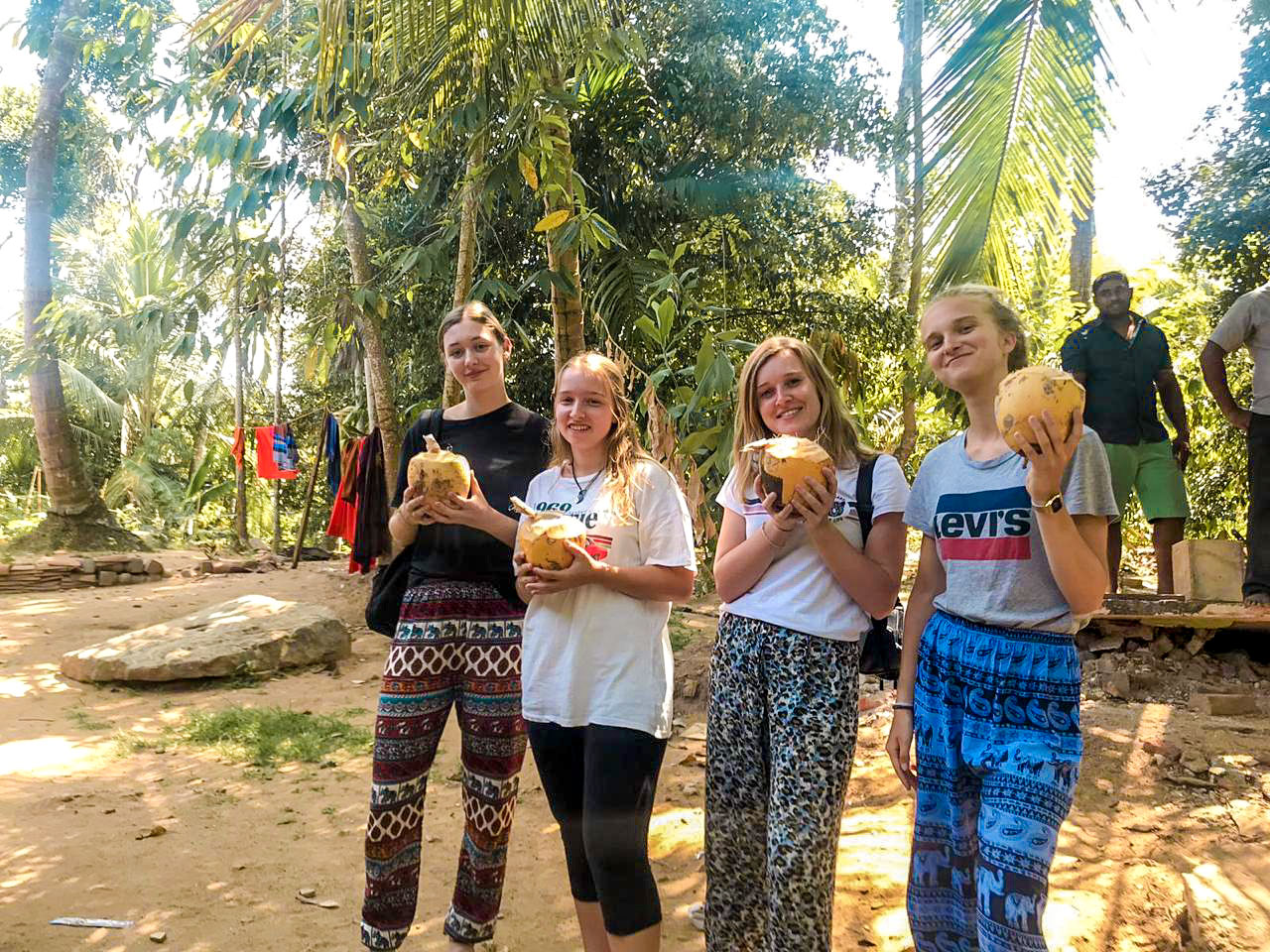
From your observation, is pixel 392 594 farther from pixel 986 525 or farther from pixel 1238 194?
pixel 1238 194

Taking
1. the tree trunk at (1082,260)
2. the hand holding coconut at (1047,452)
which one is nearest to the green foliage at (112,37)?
the hand holding coconut at (1047,452)

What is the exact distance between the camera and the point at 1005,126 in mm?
2945

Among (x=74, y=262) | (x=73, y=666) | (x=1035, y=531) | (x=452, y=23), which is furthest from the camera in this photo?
(x=74, y=262)

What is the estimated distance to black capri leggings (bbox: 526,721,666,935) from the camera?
1903 mm

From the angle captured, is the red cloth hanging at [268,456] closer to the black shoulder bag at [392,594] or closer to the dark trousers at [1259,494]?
the black shoulder bag at [392,594]

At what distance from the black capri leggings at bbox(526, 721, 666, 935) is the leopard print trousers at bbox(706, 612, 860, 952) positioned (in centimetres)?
16

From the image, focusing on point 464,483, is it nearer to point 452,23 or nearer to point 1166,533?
point 452,23

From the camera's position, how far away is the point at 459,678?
2.34m

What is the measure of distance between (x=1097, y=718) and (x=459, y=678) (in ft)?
10.8

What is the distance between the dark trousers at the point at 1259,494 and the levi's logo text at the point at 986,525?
10.2 ft

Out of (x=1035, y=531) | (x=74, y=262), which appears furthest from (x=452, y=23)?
(x=74, y=262)

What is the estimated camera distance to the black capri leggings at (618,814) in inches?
74.9

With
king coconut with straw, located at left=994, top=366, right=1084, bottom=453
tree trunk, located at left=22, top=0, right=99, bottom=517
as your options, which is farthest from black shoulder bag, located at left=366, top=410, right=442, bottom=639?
tree trunk, located at left=22, top=0, right=99, bottom=517

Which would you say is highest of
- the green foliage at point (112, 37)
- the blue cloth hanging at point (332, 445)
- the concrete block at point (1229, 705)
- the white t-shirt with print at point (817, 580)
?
the green foliage at point (112, 37)
